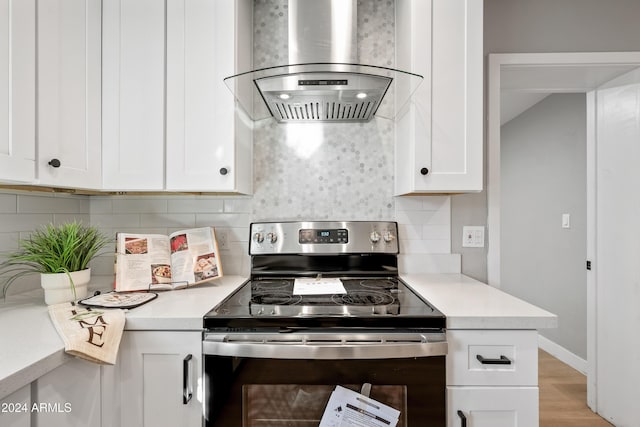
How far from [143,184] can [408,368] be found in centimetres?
134

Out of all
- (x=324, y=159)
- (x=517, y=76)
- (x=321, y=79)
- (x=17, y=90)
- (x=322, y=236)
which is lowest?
(x=322, y=236)

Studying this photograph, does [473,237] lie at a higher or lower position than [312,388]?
higher

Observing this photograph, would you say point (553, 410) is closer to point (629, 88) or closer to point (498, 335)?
point (498, 335)

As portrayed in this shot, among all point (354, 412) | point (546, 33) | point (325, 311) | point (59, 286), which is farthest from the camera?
point (546, 33)

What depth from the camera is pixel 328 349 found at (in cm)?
110

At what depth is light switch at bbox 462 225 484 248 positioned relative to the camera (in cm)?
189

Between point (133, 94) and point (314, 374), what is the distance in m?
1.42

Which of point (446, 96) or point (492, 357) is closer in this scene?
point (492, 357)

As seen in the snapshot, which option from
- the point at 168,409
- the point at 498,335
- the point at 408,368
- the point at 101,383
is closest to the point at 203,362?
the point at 168,409

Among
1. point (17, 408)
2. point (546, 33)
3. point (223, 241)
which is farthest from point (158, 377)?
point (546, 33)

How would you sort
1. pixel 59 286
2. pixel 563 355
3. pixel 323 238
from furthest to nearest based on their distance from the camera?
pixel 563 355, pixel 323 238, pixel 59 286

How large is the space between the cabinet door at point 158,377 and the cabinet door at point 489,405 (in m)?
0.86

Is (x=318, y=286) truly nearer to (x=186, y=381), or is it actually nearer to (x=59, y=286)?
(x=186, y=381)

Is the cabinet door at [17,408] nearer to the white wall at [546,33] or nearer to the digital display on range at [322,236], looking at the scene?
the digital display on range at [322,236]
